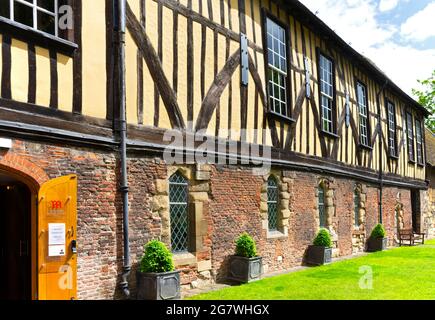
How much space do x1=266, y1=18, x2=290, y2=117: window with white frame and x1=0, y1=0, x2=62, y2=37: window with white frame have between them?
566cm

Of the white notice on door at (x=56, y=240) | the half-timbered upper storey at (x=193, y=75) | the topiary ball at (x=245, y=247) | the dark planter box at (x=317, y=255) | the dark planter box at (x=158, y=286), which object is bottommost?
the dark planter box at (x=317, y=255)

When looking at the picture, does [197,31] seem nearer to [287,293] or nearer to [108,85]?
[108,85]

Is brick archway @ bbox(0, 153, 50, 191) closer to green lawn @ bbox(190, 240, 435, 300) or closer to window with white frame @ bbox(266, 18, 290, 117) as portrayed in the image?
green lawn @ bbox(190, 240, 435, 300)

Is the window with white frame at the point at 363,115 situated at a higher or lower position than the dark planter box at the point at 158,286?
higher

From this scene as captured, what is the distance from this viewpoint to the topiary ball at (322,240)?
11.4 metres

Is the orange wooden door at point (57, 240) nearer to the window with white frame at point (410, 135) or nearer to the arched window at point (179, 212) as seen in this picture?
the arched window at point (179, 212)

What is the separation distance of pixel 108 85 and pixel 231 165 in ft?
10.9

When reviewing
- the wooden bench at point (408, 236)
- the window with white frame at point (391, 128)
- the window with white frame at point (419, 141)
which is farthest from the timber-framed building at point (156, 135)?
the window with white frame at point (419, 141)

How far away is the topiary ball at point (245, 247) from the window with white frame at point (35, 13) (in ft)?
16.8

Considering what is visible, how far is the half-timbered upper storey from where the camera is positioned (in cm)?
560

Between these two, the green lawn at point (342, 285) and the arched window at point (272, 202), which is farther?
the arched window at point (272, 202)

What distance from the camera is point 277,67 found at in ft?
35.6

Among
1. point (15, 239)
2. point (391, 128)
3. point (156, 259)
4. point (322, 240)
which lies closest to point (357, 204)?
point (322, 240)

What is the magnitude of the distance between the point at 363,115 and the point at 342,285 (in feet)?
31.6
